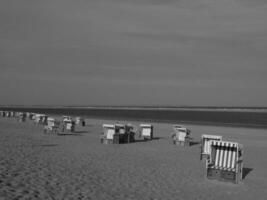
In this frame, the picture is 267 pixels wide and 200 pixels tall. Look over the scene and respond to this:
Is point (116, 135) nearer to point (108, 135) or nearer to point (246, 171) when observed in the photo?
point (108, 135)

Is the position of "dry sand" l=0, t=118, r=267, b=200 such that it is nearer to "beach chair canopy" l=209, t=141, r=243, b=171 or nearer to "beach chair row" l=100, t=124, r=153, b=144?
"beach chair canopy" l=209, t=141, r=243, b=171

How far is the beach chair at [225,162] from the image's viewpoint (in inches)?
453

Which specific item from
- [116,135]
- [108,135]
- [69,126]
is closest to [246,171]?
[116,135]

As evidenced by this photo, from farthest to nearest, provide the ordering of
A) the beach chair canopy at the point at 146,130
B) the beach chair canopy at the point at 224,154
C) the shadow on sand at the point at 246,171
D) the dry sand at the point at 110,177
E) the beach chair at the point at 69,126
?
the beach chair at the point at 69,126
the beach chair canopy at the point at 146,130
the shadow on sand at the point at 246,171
the beach chair canopy at the point at 224,154
the dry sand at the point at 110,177

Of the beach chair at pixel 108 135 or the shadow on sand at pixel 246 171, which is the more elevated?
the beach chair at pixel 108 135

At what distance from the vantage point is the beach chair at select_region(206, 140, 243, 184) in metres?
11.5

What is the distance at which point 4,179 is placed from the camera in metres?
8.46

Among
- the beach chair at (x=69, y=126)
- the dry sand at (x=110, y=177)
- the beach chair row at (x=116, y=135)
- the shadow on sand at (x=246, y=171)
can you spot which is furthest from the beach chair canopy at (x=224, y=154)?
the beach chair at (x=69, y=126)

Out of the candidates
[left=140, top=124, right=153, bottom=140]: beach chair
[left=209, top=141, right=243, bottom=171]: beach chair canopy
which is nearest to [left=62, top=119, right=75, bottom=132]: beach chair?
[left=140, top=124, right=153, bottom=140]: beach chair

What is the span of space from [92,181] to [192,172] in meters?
4.25

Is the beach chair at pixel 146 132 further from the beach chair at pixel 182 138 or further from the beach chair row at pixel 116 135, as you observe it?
the beach chair at pixel 182 138

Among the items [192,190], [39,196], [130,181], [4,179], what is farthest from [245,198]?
[4,179]

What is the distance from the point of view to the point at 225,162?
11953 mm

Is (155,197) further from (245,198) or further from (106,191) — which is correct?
(245,198)
